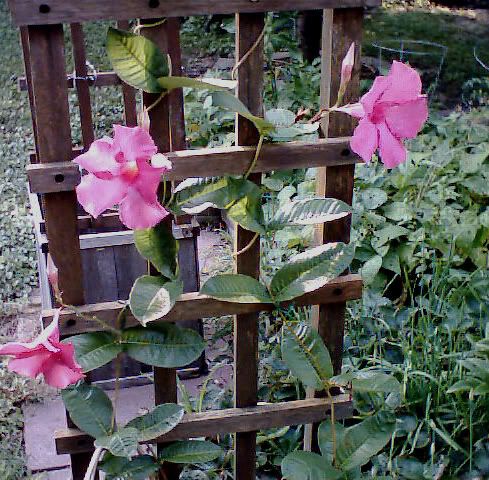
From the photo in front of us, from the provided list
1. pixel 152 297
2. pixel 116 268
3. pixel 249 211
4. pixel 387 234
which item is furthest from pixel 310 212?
pixel 387 234

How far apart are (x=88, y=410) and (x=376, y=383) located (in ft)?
2.02

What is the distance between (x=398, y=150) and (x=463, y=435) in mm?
1135

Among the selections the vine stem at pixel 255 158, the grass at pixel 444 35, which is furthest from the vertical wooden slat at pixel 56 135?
the grass at pixel 444 35

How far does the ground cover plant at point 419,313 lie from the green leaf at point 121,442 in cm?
45

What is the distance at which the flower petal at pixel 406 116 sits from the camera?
1305 mm

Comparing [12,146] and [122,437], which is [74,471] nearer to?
[122,437]

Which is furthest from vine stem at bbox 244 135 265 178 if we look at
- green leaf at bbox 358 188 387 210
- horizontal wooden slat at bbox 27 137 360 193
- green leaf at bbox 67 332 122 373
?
green leaf at bbox 358 188 387 210

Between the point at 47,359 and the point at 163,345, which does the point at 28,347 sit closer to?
the point at 47,359

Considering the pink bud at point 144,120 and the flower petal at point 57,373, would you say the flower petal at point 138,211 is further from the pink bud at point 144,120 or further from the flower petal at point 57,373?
the flower petal at point 57,373

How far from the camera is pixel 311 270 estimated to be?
1544 mm

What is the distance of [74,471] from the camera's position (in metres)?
1.71

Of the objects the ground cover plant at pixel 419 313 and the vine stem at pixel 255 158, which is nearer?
the vine stem at pixel 255 158

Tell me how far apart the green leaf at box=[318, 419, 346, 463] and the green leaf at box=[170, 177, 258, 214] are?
1.86ft

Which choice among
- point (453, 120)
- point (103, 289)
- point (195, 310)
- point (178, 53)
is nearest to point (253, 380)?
point (195, 310)
